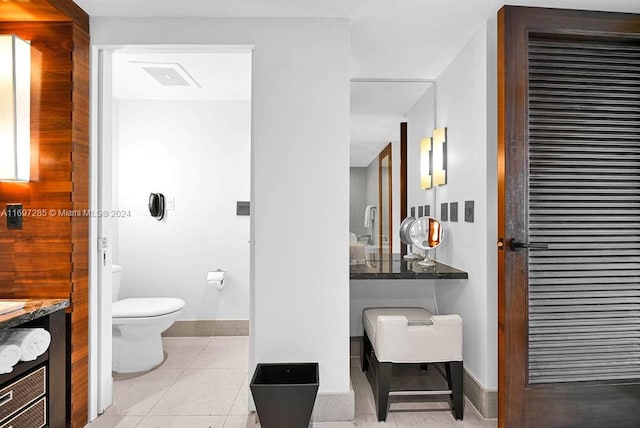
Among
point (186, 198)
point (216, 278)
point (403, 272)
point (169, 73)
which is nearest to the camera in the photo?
point (403, 272)

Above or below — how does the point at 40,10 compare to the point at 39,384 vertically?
above

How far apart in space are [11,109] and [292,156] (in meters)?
1.34

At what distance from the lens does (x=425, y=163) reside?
3051mm

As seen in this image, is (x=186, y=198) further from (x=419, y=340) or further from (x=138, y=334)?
(x=419, y=340)

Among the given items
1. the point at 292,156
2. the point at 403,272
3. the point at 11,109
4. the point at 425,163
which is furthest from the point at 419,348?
the point at 11,109

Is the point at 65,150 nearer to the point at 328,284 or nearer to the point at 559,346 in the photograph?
the point at 328,284

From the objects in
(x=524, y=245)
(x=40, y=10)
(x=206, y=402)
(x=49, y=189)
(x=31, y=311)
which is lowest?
(x=206, y=402)

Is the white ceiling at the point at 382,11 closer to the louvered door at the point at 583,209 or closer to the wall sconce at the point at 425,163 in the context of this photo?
the louvered door at the point at 583,209

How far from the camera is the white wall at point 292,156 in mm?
2189

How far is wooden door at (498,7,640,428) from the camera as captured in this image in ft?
6.38

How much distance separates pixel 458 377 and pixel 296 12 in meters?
2.19

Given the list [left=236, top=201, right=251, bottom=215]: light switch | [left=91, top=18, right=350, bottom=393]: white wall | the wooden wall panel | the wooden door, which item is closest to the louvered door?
the wooden door

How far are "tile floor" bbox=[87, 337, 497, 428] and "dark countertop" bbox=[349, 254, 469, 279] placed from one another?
2.48 feet

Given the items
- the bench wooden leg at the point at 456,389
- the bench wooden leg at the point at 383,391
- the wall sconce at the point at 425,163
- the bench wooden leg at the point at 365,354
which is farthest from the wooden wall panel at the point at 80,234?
the wall sconce at the point at 425,163
